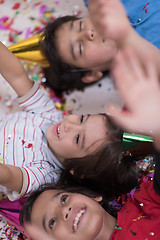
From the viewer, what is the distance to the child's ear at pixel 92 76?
4.82ft

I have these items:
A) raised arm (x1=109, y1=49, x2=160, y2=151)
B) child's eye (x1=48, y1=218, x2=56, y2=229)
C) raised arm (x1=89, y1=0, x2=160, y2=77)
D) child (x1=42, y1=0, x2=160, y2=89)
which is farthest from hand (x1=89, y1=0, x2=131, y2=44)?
child's eye (x1=48, y1=218, x2=56, y2=229)

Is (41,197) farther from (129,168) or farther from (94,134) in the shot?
(129,168)

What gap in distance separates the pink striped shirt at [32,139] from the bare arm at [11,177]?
96 mm

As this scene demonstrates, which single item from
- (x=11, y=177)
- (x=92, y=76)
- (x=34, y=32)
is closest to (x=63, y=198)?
(x=11, y=177)

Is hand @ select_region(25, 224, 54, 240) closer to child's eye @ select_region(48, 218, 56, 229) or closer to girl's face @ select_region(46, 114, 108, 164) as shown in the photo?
child's eye @ select_region(48, 218, 56, 229)

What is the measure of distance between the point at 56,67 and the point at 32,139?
1.34 feet

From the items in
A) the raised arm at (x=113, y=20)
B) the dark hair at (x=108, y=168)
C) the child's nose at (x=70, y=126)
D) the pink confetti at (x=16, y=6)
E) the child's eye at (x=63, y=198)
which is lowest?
the dark hair at (x=108, y=168)

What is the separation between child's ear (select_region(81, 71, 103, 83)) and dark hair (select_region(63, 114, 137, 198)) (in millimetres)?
354

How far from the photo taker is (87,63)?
135cm

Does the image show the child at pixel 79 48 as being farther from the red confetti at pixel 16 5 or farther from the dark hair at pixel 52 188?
the dark hair at pixel 52 188

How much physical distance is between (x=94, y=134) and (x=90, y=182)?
27 centimetres

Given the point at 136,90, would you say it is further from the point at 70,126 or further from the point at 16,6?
the point at 16,6

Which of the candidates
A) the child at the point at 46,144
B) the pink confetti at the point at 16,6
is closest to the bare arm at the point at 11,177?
the child at the point at 46,144

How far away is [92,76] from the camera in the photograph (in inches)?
58.3
